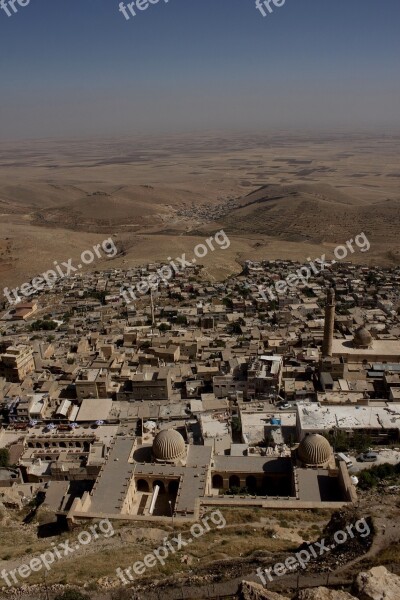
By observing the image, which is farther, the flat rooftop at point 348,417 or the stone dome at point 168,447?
Result: the flat rooftop at point 348,417

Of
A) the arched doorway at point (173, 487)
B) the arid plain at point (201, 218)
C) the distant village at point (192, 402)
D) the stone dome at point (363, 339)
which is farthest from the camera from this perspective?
the arid plain at point (201, 218)

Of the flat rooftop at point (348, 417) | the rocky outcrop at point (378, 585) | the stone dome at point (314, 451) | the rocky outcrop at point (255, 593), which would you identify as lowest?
the flat rooftop at point (348, 417)

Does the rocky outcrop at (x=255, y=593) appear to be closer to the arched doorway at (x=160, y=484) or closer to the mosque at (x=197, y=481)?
the mosque at (x=197, y=481)

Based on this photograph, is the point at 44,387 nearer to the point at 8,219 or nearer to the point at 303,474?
→ the point at 303,474

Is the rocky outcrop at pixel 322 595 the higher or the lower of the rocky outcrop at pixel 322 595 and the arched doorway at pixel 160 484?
the higher

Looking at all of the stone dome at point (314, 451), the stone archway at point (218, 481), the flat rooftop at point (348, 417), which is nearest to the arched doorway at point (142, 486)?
the stone archway at point (218, 481)

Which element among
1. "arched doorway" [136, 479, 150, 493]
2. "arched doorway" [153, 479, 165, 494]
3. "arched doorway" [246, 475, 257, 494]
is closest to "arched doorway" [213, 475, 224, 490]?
"arched doorway" [246, 475, 257, 494]

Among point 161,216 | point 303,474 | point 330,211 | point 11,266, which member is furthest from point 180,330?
point 161,216

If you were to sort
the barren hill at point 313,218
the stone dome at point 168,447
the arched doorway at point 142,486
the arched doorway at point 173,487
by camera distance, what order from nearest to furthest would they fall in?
the arched doorway at point 173,487, the arched doorway at point 142,486, the stone dome at point 168,447, the barren hill at point 313,218
